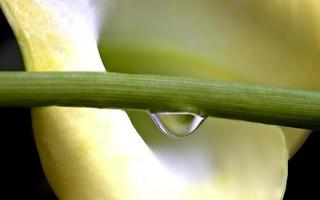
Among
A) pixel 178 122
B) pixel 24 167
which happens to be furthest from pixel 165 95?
pixel 24 167

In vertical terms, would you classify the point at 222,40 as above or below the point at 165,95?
above

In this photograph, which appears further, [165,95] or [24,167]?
[24,167]

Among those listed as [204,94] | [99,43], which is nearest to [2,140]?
[99,43]

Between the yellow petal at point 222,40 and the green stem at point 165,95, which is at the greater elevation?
the yellow petal at point 222,40

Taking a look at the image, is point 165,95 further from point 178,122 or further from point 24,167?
point 24,167

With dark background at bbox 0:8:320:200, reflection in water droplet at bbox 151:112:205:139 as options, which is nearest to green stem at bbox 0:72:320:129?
reflection in water droplet at bbox 151:112:205:139

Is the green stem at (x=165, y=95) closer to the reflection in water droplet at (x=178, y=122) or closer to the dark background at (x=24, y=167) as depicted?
the reflection in water droplet at (x=178, y=122)

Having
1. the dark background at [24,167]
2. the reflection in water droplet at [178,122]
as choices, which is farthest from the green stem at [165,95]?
the dark background at [24,167]
